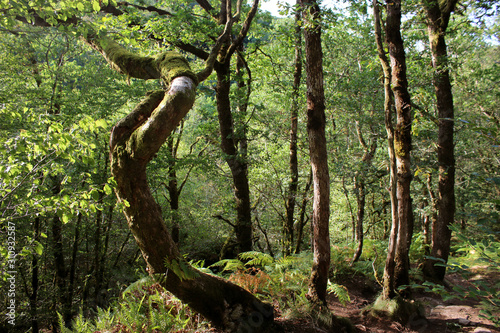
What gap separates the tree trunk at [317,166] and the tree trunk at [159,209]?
105cm

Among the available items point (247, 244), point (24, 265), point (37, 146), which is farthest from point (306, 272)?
point (24, 265)

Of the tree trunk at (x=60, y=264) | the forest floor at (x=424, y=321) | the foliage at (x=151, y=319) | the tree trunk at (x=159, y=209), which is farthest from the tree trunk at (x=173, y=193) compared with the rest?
the forest floor at (x=424, y=321)

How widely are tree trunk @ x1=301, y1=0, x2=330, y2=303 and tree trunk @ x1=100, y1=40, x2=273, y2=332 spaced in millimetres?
1054

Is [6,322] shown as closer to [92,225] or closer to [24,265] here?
[24,265]

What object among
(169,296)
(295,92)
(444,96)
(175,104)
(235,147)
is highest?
(295,92)

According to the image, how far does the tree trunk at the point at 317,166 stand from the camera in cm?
455

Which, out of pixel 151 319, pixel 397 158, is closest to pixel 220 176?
pixel 397 158

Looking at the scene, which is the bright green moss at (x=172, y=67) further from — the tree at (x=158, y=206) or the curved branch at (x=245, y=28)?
the curved branch at (x=245, y=28)

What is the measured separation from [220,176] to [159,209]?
23.3ft

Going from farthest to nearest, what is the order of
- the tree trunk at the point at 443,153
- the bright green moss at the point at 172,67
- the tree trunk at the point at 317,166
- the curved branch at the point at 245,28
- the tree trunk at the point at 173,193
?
the tree trunk at the point at 173,193, the tree trunk at the point at 443,153, the curved branch at the point at 245,28, the tree trunk at the point at 317,166, the bright green moss at the point at 172,67

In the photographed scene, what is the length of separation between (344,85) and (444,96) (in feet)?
8.27

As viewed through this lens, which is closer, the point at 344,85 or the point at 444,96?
the point at 444,96

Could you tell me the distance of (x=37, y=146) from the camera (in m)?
3.11

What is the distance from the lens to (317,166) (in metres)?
4.64
